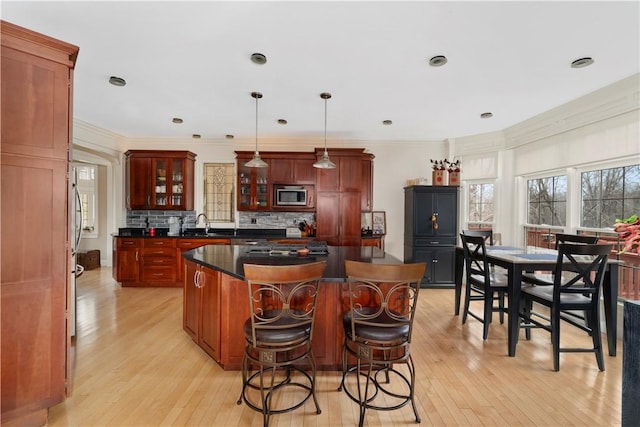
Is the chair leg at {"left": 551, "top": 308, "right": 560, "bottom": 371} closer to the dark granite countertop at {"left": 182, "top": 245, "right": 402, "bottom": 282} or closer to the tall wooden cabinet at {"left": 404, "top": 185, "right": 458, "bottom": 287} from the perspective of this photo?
the dark granite countertop at {"left": 182, "top": 245, "right": 402, "bottom": 282}

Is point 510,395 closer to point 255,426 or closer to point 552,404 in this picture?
point 552,404

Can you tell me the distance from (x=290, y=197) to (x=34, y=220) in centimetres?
374

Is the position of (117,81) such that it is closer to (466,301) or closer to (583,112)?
(466,301)

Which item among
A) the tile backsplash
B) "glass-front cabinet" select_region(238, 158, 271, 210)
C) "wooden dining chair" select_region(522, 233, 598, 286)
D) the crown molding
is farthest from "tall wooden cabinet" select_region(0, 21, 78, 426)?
the crown molding

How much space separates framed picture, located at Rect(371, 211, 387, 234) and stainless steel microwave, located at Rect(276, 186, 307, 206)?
4.63 ft

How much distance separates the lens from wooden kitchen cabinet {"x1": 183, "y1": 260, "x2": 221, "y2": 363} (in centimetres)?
241

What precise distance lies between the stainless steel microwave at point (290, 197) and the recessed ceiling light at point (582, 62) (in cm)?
381

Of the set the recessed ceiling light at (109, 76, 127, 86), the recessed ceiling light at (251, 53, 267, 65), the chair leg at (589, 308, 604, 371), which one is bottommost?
the chair leg at (589, 308, 604, 371)

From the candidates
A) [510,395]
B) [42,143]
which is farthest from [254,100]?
[510,395]

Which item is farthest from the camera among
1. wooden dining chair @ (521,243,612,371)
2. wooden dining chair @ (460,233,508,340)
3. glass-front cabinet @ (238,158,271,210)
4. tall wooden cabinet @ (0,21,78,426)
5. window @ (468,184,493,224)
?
glass-front cabinet @ (238,158,271,210)

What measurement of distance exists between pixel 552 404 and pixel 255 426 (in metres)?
2.02

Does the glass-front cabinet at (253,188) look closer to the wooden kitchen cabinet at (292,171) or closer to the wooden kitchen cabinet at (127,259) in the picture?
the wooden kitchen cabinet at (292,171)

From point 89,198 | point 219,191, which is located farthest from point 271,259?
point 89,198

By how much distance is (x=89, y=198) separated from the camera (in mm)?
6453
